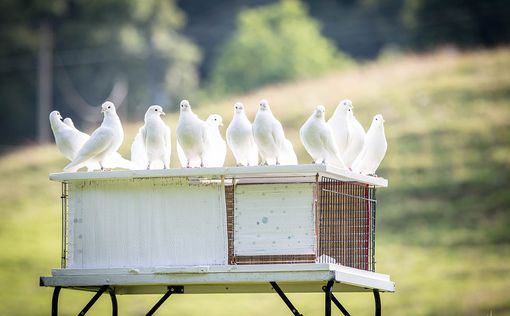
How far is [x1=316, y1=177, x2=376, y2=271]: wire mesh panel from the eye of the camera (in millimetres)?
19031

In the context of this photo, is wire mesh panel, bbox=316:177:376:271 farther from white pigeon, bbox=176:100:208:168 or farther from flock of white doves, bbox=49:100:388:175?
white pigeon, bbox=176:100:208:168

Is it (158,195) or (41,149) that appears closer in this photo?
(158,195)

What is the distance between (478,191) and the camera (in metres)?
46.5

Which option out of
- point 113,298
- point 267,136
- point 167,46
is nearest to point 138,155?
point 113,298

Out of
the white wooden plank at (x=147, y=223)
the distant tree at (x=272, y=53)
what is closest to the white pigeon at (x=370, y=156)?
the white wooden plank at (x=147, y=223)

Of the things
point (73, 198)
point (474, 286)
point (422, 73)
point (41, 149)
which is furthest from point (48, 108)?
point (73, 198)

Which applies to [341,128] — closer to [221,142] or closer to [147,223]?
[221,142]

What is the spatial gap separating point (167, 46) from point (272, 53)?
8708mm

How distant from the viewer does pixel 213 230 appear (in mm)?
18484

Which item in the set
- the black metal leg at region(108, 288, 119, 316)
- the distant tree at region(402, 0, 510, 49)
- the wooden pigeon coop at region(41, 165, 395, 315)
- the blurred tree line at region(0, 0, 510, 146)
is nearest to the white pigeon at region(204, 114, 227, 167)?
the wooden pigeon coop at region(41, 165, 395, 315)

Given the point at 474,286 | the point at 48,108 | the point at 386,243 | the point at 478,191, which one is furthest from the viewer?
the point at 48,108

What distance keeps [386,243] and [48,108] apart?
126 ft

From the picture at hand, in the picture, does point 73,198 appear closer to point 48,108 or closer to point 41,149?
point 41,149

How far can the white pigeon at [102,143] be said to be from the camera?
19.1m
